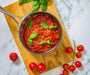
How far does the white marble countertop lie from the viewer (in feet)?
5.47

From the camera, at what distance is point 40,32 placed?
4.58ft

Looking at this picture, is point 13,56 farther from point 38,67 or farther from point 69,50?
point 69,50

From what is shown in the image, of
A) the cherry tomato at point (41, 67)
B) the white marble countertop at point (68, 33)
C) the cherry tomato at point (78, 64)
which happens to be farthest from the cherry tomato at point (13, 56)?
the cherry tomato at point (78, 64)

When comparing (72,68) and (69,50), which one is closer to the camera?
(69,50)

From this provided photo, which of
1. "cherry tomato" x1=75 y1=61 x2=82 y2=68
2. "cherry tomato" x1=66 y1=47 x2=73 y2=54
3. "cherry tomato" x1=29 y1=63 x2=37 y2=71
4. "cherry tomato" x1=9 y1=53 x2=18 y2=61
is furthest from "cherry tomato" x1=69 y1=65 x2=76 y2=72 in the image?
"cherry tomato" x1=9 y1=53 x2=18 y2=61

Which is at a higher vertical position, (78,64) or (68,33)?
(68,33)

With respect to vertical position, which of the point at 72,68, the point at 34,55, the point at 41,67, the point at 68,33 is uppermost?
the point at 68,33

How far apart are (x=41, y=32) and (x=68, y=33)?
461 millimetres

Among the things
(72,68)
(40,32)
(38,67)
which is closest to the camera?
(40,32)

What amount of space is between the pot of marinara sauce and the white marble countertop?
0.97ft

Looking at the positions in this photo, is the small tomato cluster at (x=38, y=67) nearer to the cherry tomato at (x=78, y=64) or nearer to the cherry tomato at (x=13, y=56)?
the cherry tomato at (x=13, y=56)

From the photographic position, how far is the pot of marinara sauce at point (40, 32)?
1.39 metres

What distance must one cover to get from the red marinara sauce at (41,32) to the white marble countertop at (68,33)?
0.98 ft

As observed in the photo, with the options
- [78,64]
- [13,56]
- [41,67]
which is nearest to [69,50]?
[78,64]
